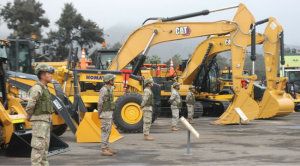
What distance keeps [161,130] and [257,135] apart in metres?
3.45

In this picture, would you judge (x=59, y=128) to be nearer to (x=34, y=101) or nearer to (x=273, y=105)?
(x=34, y=101)

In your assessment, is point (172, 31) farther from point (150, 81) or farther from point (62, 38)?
point (62, 38)

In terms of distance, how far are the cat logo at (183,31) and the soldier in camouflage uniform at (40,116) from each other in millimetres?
11560

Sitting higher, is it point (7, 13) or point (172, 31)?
point (7, 13)

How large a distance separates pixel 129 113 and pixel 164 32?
15.1ft

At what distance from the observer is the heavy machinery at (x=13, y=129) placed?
9812mm

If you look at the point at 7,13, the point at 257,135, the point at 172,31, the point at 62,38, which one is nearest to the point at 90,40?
the point at 62,38

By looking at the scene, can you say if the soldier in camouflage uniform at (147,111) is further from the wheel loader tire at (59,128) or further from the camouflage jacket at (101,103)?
the camouflage jacket at (101,103)

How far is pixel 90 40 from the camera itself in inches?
2143

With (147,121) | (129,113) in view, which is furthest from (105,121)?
(129,113)

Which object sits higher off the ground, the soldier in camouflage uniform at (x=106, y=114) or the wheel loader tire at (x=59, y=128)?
the soldier in camouflage uniform at (x=106, y=114)

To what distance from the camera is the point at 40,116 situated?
7.65 meters

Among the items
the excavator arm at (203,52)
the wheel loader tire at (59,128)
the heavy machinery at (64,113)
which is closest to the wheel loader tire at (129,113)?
the heavy machinery at (64,113)

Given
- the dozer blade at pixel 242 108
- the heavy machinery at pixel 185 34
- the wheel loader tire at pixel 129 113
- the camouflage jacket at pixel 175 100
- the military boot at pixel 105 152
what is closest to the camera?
the military boot at pixel 105 152
